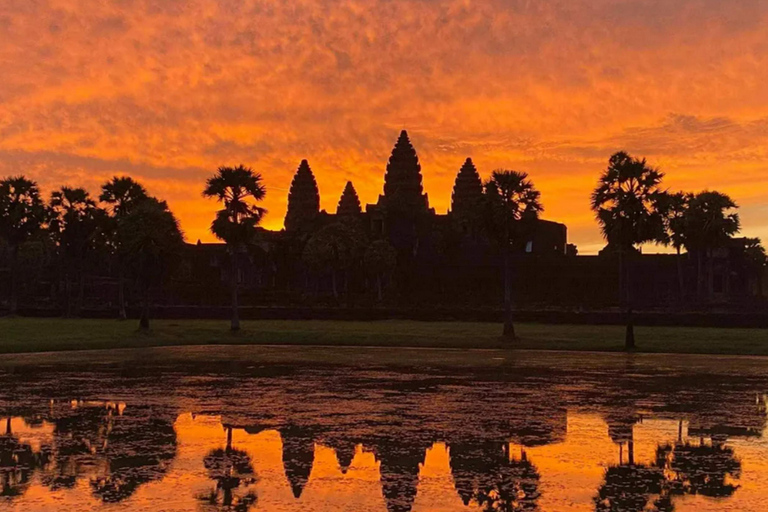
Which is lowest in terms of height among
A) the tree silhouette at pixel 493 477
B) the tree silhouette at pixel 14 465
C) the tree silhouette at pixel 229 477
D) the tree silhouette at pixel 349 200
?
the tree silhouette at pixel 14 465

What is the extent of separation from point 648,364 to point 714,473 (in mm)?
18149

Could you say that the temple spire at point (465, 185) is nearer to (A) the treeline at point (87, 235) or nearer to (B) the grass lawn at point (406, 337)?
(A) the treeline at point (87, 235)

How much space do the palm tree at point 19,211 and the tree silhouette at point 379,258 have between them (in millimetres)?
29444

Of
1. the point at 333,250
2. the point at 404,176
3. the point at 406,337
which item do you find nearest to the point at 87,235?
the point at 333,250

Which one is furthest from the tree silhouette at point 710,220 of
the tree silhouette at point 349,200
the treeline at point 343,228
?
the tree silhouette at point 349,200

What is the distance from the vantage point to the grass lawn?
35925 mm

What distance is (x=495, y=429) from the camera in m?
14.0

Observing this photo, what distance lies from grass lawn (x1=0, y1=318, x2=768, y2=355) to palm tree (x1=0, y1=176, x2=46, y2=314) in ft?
67.0

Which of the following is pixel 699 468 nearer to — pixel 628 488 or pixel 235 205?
pixel 628 488

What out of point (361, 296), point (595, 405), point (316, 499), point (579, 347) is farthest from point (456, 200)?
point (316, 499)

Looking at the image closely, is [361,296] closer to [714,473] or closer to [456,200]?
[456,200]

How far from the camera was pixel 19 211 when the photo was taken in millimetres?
68750

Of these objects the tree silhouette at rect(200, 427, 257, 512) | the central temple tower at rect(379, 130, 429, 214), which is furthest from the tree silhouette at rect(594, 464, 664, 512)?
the central temple tower at rect(379, 130, 429, 214)

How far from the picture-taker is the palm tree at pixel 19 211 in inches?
2704
